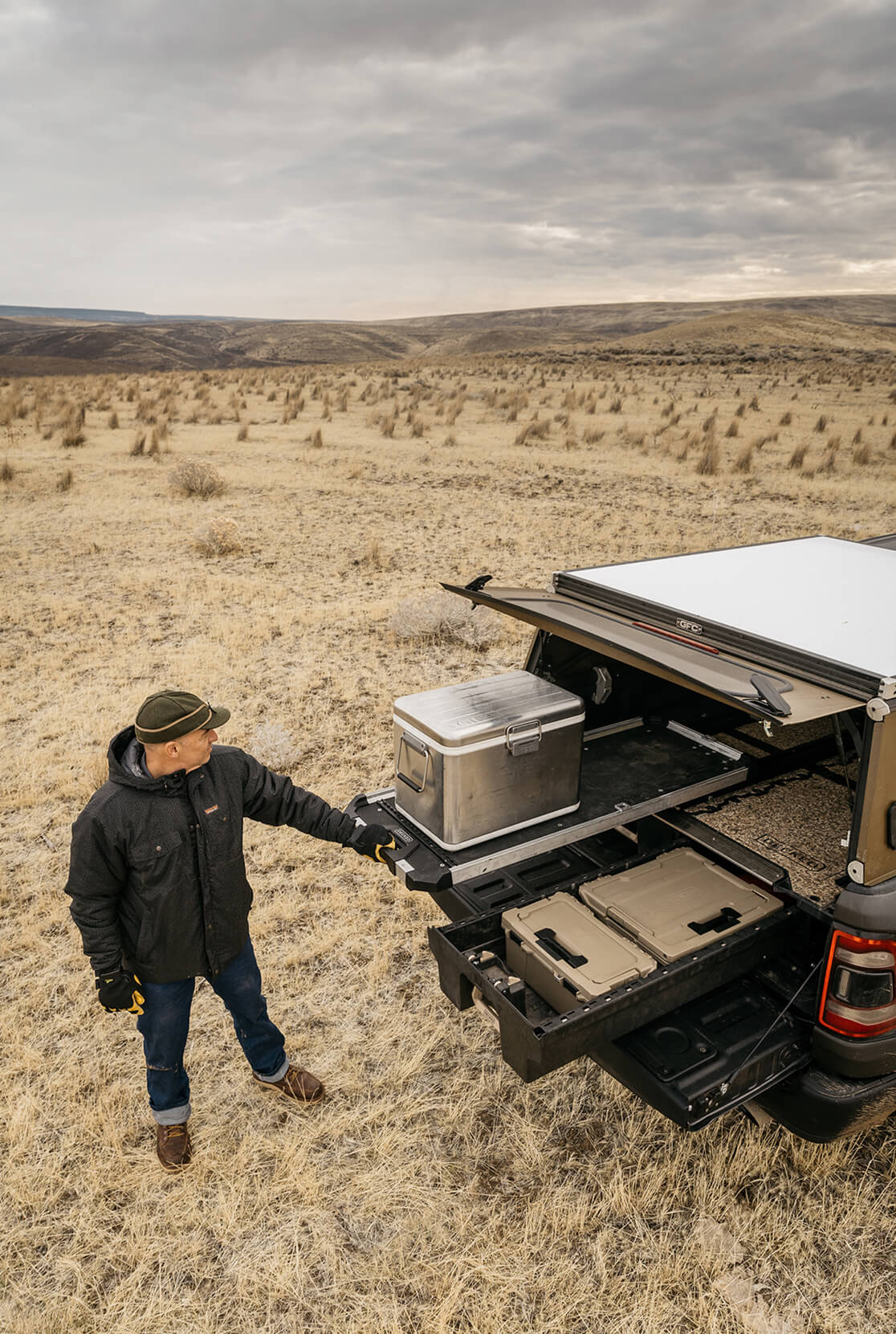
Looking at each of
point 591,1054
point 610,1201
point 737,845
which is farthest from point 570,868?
point 610,1201

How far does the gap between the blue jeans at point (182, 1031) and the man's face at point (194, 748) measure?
0.85 m

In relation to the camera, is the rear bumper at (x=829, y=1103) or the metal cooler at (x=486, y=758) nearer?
the rear bumper at (x=829, y=1103)

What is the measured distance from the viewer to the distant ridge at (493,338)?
58.0m

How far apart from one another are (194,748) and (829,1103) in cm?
238

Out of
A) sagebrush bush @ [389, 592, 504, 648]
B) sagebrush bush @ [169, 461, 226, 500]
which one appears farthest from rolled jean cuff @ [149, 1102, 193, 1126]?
sagebrush bush @ [169, 461, 226, 500]

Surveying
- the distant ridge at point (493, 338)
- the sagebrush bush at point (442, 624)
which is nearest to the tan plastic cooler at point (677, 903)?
the sagebrush bush at point (442, 624)

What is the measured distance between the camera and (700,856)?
3463 mm

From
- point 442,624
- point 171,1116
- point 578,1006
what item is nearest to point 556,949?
point 578,1006

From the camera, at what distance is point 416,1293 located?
2596 mm

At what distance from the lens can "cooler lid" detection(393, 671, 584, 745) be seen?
9.69ft

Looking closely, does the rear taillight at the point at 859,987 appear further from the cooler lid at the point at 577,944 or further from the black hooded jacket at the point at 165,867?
the black hooded jacket at the point at 165,867

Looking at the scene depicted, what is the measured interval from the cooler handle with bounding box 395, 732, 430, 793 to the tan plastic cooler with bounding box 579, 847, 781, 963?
2.64 feet

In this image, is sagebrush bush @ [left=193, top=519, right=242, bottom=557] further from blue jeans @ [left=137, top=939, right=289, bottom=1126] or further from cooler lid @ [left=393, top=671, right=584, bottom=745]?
blue jeans @ [left=137, top=939, right=289, bottom=1126]

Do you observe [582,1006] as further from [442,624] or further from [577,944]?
[442,624]
